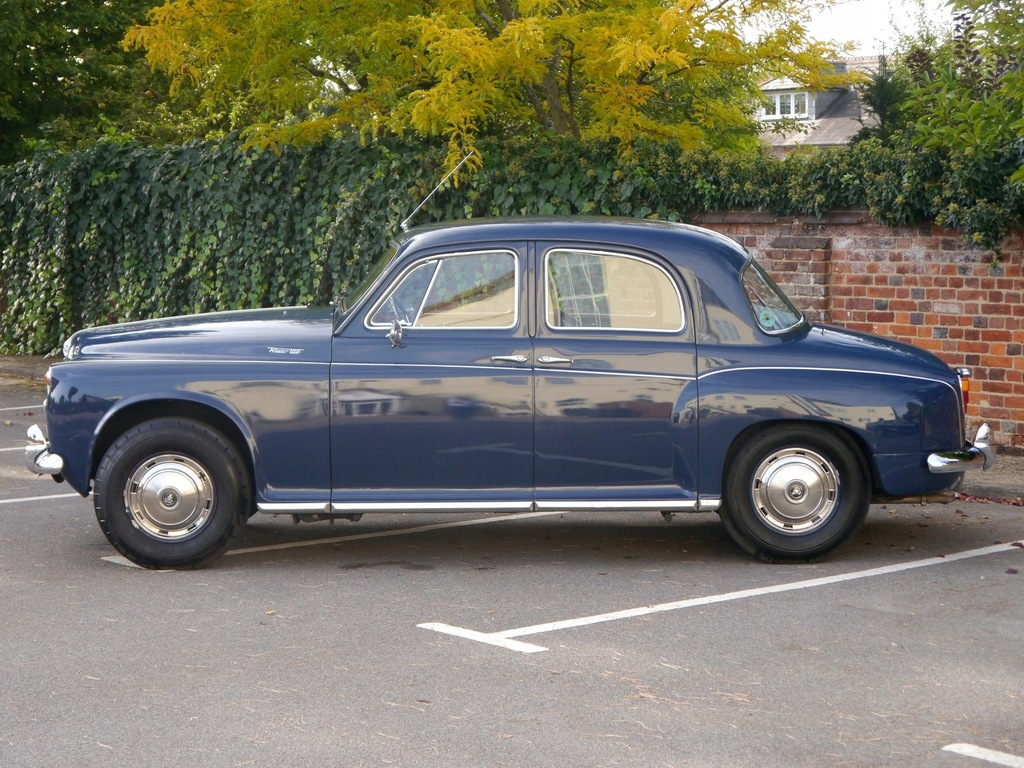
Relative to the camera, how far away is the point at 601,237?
7.62 m

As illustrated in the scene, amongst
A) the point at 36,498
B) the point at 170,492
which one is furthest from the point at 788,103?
the point at 170,492

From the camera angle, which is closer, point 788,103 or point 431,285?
point 431,285

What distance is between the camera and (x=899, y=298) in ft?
37.5

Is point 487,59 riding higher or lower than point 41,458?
higher

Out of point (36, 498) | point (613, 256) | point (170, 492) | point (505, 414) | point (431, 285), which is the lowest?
point (36, 498)

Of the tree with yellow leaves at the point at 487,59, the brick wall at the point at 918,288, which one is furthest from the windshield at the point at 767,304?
the tree with yellow leaves at the point at 487,59

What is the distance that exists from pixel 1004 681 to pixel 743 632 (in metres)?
1.15

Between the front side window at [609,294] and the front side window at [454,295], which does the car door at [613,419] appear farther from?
the front side window at [454,295]

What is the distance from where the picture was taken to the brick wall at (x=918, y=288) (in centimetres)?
1093

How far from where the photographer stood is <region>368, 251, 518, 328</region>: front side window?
751 cm

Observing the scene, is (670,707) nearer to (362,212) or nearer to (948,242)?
(948,242)

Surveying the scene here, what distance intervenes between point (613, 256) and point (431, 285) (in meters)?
1.00

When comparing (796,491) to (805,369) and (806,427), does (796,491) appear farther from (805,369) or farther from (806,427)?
(805,369)

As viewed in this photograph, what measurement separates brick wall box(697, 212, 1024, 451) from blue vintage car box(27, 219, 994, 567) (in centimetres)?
368
